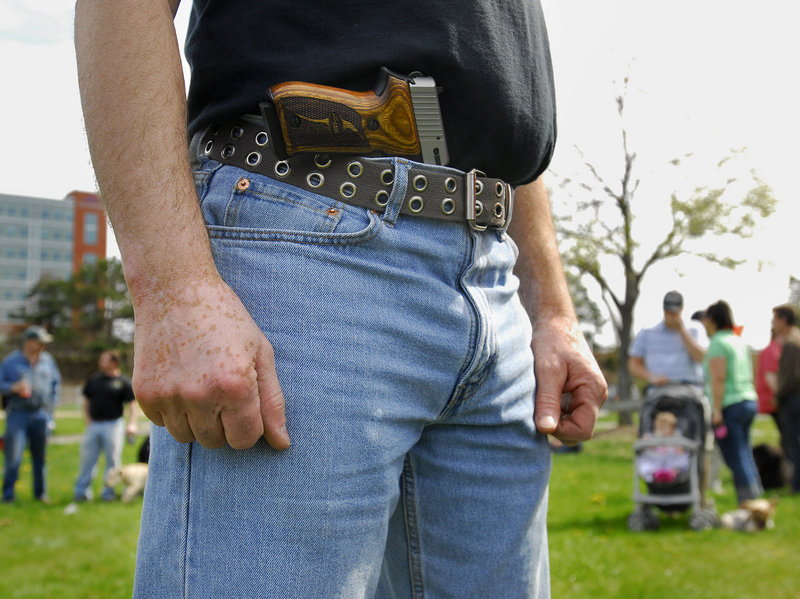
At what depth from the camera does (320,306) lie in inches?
36.0

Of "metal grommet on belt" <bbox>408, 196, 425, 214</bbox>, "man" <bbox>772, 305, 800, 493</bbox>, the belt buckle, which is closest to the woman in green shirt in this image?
"man" <bbox>772, 305, 800, 493</bbox>

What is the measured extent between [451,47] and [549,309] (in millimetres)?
567

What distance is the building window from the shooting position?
2773 inches

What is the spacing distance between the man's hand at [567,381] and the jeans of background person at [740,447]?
233 inches

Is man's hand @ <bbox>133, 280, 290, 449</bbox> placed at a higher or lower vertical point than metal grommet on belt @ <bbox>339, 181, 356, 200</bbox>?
lower

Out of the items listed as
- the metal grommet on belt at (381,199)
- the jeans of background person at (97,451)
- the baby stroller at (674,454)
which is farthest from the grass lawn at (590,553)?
the metal grommet on belt at (381,199)

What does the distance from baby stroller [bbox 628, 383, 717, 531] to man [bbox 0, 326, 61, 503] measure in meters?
7.00

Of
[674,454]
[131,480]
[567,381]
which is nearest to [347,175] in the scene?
[567,381]

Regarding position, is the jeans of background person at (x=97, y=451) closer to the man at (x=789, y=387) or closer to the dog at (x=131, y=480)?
the dog at (x=131, y=480)

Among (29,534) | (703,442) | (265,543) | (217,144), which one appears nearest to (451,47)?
(217,144)

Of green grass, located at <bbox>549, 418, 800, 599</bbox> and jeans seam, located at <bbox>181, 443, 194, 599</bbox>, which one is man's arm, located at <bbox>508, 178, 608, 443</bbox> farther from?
green grass, located at <bbox>549, 418, 800, 599</bbox>

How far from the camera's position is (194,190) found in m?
0.94

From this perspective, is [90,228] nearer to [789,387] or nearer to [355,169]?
[789,387]

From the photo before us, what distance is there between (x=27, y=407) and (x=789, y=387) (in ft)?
30.5
